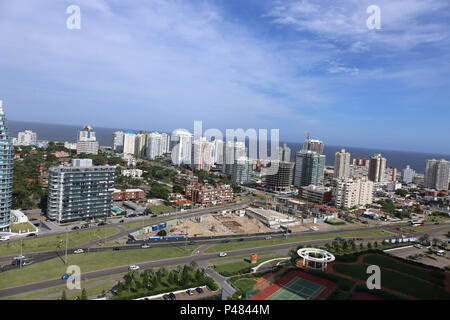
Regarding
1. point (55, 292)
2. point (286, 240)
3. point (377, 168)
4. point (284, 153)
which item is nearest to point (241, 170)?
point (284, 153)

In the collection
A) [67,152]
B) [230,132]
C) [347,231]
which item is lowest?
[347,231]

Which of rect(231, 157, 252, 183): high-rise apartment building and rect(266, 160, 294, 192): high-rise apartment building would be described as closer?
rect(266, 160, 294, 192): high-rise apartment building

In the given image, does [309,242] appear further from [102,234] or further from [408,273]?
[102,234]

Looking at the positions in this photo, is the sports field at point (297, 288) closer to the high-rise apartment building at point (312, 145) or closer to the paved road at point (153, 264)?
the paved road at point (153, 264)

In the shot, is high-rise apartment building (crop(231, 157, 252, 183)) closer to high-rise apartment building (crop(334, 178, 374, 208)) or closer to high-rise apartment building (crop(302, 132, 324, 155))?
high-rise apartment building (crop(334, 178, 374, 208))

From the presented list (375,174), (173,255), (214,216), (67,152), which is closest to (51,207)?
(173,255)

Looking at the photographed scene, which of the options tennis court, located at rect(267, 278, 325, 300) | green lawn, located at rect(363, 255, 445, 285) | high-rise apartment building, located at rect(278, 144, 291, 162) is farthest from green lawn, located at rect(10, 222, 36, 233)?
high-rise apartment building, located at rect(278, 144, 291, 162)
